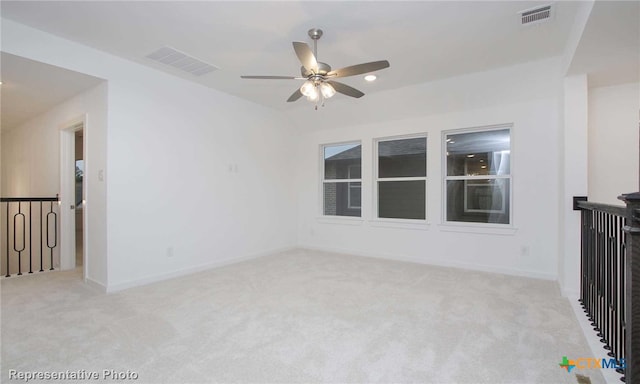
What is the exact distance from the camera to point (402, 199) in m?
5.26

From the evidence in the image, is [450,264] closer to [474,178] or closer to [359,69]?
[474,178]

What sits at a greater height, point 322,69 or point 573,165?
point 322,69

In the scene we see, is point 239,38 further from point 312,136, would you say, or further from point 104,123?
point 312,136

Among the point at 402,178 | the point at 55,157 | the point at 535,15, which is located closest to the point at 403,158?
the point at 402,178

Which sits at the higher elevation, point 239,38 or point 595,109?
point 239,38

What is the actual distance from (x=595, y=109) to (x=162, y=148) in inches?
212

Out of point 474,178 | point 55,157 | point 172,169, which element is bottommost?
point 474,178

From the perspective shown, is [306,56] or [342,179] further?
[342,179]

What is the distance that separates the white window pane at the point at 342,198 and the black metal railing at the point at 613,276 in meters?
3.30

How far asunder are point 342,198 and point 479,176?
2.42 meters

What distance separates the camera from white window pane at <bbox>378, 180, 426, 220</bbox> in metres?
5.08

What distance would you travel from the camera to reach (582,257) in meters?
Result: 3.04

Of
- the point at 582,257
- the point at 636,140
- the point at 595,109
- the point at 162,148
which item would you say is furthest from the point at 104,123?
the point at 636,140

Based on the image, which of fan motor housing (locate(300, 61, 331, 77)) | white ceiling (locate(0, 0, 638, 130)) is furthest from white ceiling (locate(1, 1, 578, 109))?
fan motor housing (locate(300, 61, 331, 77))
